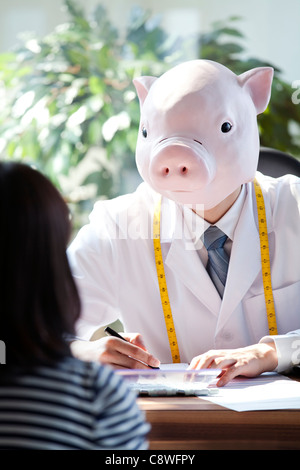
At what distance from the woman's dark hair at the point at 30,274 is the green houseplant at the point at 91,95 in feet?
7.25

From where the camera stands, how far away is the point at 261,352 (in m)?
1.22

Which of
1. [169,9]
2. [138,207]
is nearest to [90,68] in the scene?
[169,9]

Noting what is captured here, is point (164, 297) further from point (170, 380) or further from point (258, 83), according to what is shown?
point (258, 83)

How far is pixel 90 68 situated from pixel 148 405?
2.29 meters

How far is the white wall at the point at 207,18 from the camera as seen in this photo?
3.17m

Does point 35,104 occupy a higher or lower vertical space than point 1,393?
lower

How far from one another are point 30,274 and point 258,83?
848 mm

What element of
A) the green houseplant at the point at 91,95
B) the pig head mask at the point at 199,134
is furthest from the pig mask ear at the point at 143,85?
the green houseplant at the point at 91,95

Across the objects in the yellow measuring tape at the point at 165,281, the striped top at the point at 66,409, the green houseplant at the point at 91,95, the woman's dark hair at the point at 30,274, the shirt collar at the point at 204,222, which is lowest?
the green houseplant at the point at 91,95

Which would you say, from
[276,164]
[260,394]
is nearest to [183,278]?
[260,394]

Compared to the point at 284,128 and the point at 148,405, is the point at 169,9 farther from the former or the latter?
A: the point at 148,405

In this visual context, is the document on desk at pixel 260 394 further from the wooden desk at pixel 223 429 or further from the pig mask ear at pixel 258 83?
the pig mask ear at pixel 258 83

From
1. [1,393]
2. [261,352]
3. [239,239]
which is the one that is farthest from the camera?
[239,239]

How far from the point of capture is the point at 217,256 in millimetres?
1414
